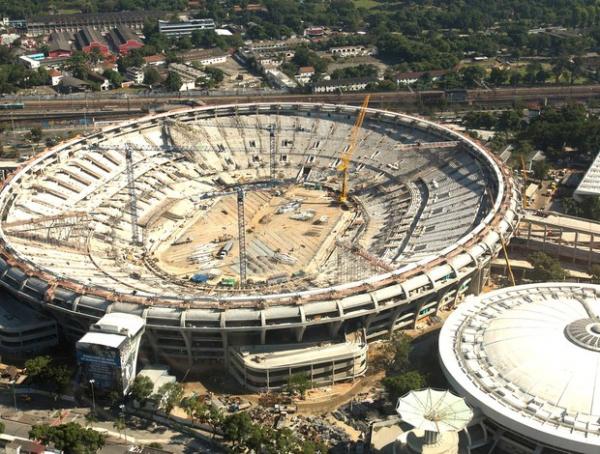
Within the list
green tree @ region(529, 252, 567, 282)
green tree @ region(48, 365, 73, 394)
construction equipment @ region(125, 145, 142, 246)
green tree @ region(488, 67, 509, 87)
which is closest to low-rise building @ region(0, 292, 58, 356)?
green tree @ region(48, 365, 73, 394)

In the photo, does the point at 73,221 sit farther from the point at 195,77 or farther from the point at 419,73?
the point at 419,73

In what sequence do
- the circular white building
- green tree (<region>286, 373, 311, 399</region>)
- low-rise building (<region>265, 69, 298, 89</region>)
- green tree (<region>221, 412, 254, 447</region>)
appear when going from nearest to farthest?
the circular white building < green tree (<region>221, 412, 254, 447</region>) < green tree (<region>286, 373, 311, 399</region>) < low-rise building (<region>265, 69, 298, 89</region>)

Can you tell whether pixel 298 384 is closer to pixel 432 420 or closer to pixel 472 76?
pixel 432 420

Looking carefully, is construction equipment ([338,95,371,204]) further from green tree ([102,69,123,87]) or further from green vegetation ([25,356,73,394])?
green tree ([102,69,123,87])

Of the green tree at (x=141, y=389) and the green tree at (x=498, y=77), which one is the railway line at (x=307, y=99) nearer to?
the green tree at (x=498, y=77)

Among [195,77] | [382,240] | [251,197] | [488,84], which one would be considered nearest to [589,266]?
[382,240]

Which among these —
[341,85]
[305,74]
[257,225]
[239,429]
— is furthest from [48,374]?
[305,74]

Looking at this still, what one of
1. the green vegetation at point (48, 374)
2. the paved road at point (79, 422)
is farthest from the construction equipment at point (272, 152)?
the paved road at point (79, 422)
